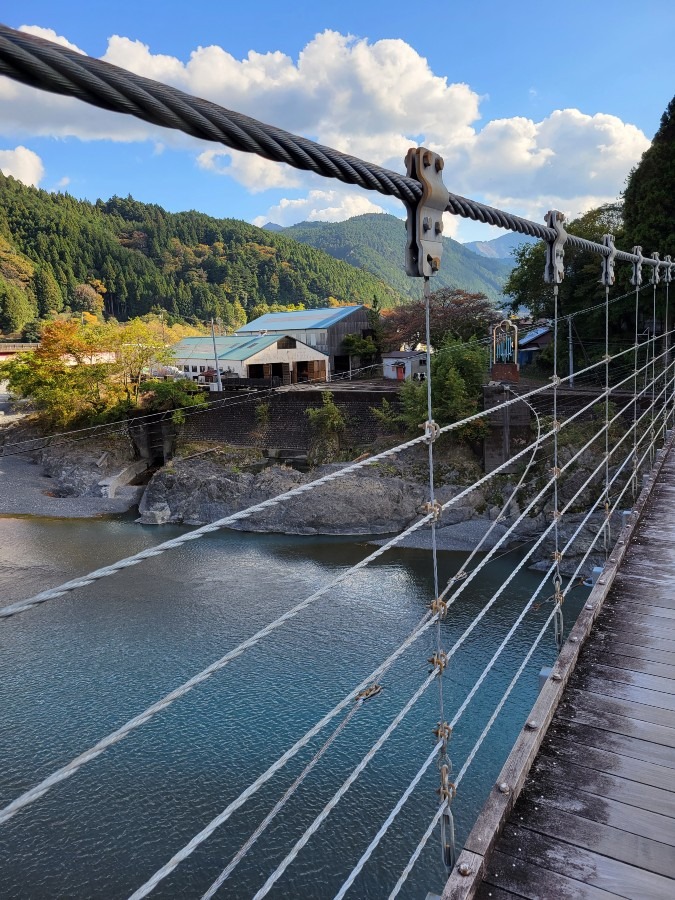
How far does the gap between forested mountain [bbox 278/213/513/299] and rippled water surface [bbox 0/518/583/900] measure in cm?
5285

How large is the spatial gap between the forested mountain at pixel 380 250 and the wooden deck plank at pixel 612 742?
58730 mm

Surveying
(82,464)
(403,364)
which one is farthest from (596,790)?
(403,364)

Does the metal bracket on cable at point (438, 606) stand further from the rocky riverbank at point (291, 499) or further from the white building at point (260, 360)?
the white building at point (260, 360)

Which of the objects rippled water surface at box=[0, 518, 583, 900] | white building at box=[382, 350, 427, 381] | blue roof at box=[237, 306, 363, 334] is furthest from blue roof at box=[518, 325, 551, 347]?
rippled water surface at box=[0, 518, 583, 900]

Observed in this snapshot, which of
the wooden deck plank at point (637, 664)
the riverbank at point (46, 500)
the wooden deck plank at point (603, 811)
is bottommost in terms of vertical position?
the riverbank at point (46, 500)

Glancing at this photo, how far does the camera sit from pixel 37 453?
49.4ft

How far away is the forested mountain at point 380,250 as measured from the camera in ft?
222

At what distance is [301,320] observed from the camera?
18.3 m

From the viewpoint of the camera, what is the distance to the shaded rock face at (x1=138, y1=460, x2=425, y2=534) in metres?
11.0

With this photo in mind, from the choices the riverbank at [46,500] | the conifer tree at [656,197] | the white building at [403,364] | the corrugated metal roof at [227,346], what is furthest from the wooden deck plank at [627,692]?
the corrugated metal roof at [227,346]

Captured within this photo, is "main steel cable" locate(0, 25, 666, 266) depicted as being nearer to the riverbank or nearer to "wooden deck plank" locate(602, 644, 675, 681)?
"wooden deck plank" locate(602, 644, 675, 681)

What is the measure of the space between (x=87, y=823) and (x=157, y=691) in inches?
62.4

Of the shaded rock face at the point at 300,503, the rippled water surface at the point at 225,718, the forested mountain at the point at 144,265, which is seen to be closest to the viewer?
the rippled water surface at the point at 225,718

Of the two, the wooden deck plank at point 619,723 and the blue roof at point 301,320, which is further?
the blue roof at point 301,320
